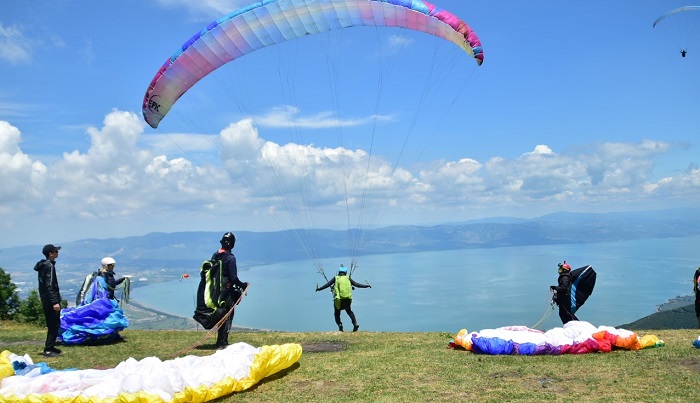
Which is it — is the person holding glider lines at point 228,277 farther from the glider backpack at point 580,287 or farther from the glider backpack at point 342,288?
the glider backpack at point 580,287

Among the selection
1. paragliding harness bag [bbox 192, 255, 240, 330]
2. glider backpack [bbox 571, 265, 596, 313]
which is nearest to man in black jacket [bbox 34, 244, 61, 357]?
paragliding harness bag [bbox 192, 255, 240, 330]

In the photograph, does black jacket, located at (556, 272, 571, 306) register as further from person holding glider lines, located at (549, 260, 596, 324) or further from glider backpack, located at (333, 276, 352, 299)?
glider backpack, located at (333, 276, 352, 299)

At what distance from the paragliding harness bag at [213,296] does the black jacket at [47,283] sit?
257 cm

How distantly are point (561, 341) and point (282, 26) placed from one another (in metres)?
9.23

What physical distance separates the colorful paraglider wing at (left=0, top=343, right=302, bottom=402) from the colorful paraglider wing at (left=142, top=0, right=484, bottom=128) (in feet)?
26.9

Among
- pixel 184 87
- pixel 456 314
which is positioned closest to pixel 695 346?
pixel 184 87

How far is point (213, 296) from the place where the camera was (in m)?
9.80

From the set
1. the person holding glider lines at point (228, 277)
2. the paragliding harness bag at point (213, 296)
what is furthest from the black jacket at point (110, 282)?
the person holding glider lines at point (228, 277)

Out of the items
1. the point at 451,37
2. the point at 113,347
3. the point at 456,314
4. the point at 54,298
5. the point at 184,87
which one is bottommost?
the point at 456,314

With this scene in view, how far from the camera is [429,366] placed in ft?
26.1

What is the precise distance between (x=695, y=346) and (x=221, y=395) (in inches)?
282

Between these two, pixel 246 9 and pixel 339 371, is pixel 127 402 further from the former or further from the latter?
pixel 246 9

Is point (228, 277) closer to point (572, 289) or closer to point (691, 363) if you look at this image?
point (572, 289)

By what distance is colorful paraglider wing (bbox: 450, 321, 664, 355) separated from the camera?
8320mm
